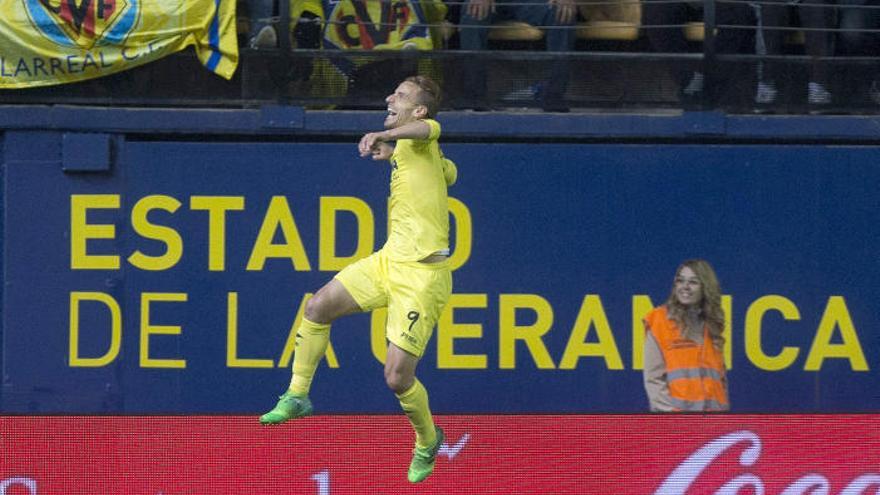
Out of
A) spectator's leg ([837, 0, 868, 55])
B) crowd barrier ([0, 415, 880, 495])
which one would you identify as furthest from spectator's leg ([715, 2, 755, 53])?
crowd barrier ([0, 415, 880, 495])

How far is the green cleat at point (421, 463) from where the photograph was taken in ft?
21.2

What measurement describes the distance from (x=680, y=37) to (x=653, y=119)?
528mm

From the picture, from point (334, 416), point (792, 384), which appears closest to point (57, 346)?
point (334, 416)

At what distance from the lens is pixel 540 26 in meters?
8.78

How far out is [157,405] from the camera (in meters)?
8.59

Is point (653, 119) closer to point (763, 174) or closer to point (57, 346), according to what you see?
point (763, 174)

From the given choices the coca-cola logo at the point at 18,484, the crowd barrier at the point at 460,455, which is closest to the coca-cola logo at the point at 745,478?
the crowd barrier at the point at 460,455

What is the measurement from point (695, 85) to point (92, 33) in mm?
3313

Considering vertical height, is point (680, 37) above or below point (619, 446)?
above

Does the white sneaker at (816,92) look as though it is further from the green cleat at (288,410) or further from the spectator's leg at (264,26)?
the green cleat at (288,410)

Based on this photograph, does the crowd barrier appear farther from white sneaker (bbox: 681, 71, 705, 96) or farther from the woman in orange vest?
white sneaker (bbox: 681, 71, 705, 96)

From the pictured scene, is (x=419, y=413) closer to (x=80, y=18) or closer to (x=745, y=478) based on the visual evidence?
(x=745, y=478)

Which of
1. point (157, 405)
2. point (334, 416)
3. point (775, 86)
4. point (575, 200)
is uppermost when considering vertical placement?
point (775, 86)

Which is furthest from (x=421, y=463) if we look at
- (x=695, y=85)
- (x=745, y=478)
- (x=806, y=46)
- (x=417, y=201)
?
(x=806, y=46)
